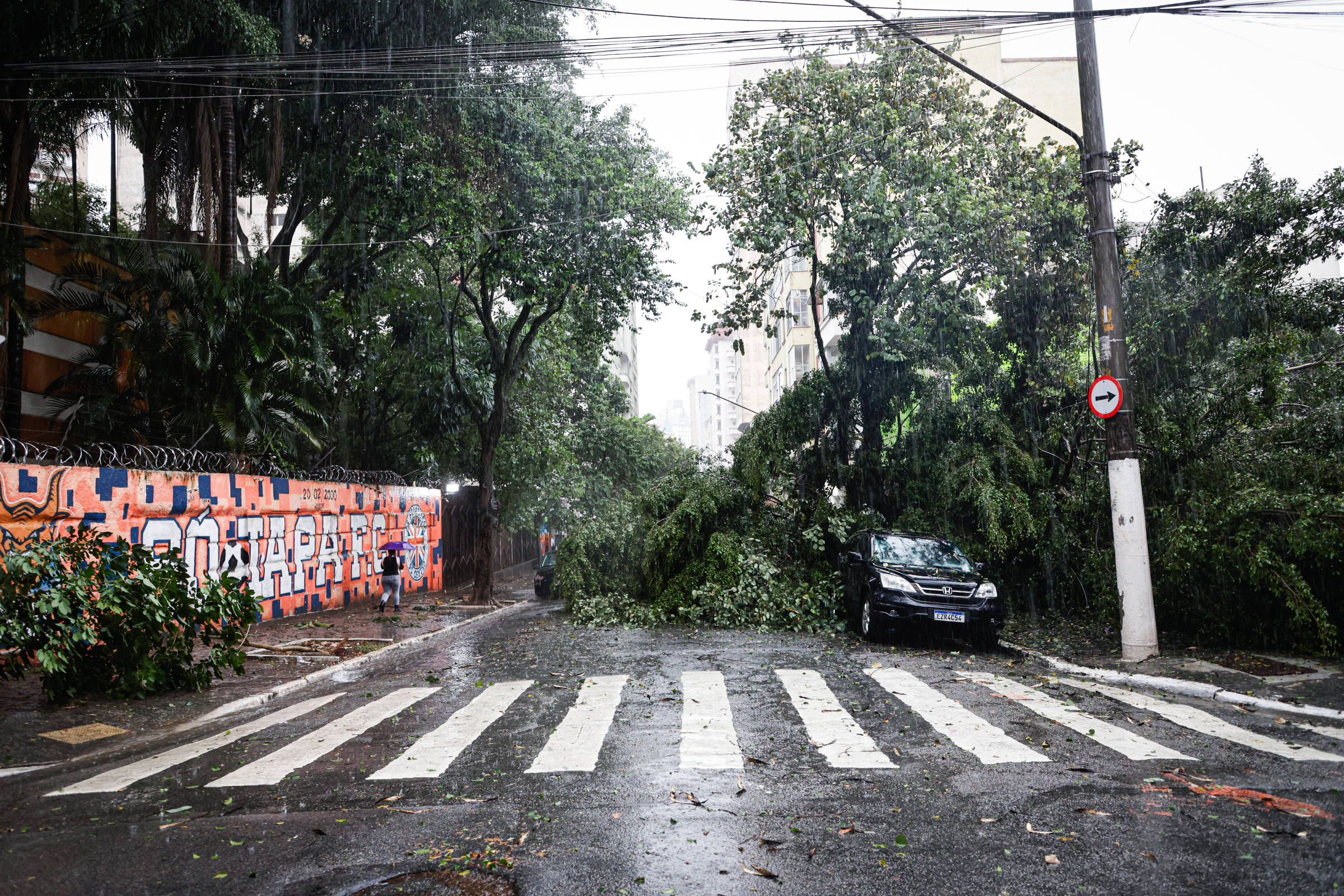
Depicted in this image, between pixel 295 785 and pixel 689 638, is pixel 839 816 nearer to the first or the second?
pixel 295 785

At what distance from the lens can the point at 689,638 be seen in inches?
530

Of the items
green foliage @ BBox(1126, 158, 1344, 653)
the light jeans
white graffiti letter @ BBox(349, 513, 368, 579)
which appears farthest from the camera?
white graffiti letter @ BBox(349, 513, 368, 579)

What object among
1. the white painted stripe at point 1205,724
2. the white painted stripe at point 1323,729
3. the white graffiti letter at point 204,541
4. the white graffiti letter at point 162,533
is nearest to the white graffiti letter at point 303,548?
the white graffiti letter at point 204,541

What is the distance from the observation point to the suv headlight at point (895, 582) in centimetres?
1201

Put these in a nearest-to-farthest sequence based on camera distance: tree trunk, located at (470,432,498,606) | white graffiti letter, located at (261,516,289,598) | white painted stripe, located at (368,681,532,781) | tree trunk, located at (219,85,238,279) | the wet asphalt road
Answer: the wet asphalt road < white painted stripe, located at (368,681,532,781) < white graffiti letter, located at (261,516,289,598) < tree trunk, located at (219,85,238,279) < tree trunk, located at (470,432,498,606)

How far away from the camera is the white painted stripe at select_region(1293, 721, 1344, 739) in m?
6.41

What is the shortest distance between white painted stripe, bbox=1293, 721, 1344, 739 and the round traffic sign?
14.4 ft

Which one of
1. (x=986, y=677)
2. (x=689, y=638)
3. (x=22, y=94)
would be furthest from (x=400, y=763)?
(x=22, y=94)

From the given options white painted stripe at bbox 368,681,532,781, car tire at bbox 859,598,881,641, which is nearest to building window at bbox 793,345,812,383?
car tire at bbox 859,598,881,641

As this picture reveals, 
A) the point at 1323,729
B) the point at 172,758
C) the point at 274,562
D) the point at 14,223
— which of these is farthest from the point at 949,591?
the point at 14,223

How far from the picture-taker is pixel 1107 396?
10.4 metres

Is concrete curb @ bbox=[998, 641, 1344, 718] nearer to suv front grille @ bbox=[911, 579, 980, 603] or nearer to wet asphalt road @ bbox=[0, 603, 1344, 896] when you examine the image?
wet asphalt road @ bbox=[0, 603, 1344, 896]

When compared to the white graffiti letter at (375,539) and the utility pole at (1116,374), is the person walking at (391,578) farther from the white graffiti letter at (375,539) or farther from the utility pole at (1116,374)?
the utility pole at (1116,374)

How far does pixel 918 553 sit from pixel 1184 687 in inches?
195
